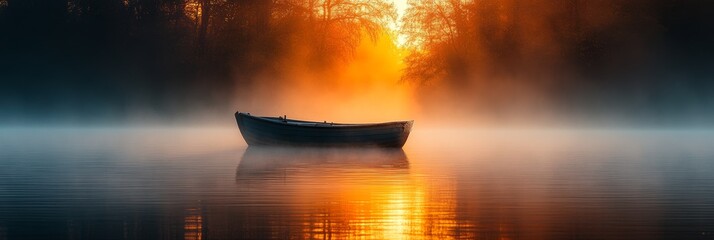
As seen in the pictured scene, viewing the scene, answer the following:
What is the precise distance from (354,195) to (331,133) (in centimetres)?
2153

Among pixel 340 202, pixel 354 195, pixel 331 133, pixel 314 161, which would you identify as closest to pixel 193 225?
pixel 340 202

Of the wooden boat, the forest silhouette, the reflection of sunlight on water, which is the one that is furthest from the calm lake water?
the forest silhouette

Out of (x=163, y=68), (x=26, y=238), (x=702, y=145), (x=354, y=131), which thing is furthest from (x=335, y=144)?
(x=163, y=68)

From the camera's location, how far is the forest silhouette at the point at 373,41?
75.6m

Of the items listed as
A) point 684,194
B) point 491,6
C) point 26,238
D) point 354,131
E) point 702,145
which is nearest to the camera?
point 26,238

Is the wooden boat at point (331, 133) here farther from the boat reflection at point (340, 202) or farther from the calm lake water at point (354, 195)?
the boat reflection at point (340, 202)

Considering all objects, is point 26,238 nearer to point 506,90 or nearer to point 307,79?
point 307,79

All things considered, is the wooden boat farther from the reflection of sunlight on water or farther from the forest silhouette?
the reflection of sunlight on water

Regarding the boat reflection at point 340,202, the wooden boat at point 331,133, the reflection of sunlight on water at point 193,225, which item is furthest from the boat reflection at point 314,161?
the reflection of sunlight on water at point 193,225

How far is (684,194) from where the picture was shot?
90.4ft

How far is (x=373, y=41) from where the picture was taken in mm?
74812

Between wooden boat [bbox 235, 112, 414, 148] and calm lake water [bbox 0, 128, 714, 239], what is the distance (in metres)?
0.64

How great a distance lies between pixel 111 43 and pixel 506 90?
29.9 m

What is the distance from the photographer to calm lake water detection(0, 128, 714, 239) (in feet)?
65.6
